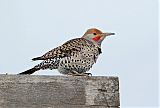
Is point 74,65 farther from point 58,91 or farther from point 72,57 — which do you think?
point 58,91

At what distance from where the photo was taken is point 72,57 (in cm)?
409

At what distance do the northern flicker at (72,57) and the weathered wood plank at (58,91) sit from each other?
1509 millimetres

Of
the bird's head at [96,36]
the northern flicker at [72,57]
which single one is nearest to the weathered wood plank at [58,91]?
the northern flicker at [72,57]

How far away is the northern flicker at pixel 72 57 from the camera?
3.72 meters

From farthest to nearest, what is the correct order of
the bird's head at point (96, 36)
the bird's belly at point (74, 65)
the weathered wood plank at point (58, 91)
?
the bird's head at point (96, 36) → the bird's belly at point (74, 65) → the weathered wood plank at point (58, 91)

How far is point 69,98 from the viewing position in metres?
1.90

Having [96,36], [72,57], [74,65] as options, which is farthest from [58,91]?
[96,36]

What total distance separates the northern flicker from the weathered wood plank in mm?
1509

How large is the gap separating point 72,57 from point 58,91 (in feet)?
7.20

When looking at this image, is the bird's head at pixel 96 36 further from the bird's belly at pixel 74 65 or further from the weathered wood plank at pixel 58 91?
the weathered wood plank at pixel 58 91

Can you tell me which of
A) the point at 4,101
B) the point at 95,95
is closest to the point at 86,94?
the point at 95,95

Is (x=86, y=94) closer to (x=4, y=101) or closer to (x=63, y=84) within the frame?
(x=63, y=84)

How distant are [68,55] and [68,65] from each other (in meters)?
0.51

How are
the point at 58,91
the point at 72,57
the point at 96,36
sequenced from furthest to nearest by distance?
1. the point at 96,36
2. the point at 72,57
3. the point at 58,91
